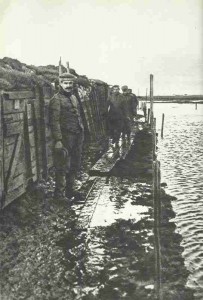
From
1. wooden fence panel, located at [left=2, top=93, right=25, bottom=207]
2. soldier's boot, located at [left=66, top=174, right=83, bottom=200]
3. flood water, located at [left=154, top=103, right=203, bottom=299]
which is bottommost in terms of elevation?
flood water, located at [left=154, top=103, right=203, bottom=299]

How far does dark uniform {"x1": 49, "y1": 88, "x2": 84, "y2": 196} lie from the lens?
6094 mm

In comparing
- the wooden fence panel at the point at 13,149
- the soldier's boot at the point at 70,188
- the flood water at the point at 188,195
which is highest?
the wooden fence panel at the point at 13,149

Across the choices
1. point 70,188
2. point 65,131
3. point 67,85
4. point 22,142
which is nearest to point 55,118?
point 65,131

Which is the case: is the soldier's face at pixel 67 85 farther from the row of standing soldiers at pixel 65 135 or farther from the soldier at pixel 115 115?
the soldier at pixel 115 115

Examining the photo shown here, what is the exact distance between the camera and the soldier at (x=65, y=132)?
6098 millimetres

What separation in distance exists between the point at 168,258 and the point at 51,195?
9.74 feet

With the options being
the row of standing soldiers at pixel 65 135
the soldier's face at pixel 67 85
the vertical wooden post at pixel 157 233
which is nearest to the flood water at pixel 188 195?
the vertical wooden post at pixel 157 233

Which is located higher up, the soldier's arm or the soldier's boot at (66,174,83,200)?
the soldier's arm

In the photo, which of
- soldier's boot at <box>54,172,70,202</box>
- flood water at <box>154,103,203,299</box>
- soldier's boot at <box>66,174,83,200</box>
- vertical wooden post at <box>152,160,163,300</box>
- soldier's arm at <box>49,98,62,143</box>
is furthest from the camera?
soldier's boot at <box>66,174,83,200</box>

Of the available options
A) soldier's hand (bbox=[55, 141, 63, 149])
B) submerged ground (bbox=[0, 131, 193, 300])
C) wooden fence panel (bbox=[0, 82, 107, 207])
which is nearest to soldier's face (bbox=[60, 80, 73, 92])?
wooden fence panel (bbox=[0, 82, 107, 207])

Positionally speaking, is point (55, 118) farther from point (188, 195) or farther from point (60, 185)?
point (188, 195)

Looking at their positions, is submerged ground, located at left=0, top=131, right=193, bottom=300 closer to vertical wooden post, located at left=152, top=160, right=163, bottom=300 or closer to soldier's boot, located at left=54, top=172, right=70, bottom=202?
Answer: soldier's boot, located at left=54, top=172, right=70, bottom=202

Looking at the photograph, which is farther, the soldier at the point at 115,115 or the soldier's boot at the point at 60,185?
the soldier at the point at 115,115

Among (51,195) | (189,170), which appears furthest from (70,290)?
(189,170)
